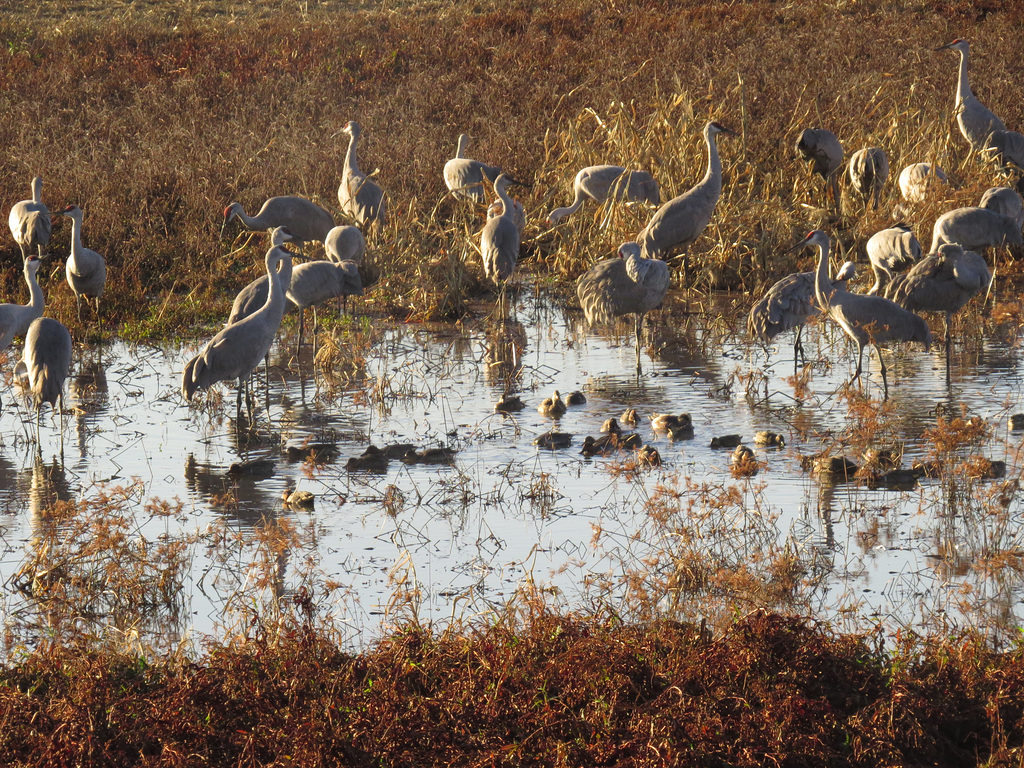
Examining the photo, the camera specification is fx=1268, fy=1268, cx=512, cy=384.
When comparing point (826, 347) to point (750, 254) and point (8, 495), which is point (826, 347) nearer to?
point (750, 254)

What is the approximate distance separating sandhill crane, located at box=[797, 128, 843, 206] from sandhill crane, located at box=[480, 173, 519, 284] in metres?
3.89

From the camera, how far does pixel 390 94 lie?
20.4 m


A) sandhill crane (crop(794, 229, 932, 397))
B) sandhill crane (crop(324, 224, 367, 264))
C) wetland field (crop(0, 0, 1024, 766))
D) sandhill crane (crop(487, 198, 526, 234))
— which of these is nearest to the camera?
wetland field (crop(0, 0, 1024, 766))

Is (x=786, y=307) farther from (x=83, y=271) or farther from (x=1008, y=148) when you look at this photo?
(x=1008, y=148)

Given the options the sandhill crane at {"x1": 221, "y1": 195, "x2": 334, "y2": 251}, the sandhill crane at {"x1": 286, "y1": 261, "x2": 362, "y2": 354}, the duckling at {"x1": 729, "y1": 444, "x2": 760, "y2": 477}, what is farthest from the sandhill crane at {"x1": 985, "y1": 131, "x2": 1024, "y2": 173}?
the duckling at {"x1": 729, "y1": 444, "x2": 760, "y2": 477}

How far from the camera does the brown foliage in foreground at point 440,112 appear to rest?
12297 millimetres

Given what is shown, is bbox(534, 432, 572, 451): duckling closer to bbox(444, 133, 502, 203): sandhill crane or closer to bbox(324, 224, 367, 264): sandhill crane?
bbox(324, 224, 367, 264): sandhill crane

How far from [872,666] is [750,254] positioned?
26.4ft

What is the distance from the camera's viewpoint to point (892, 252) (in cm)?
1024

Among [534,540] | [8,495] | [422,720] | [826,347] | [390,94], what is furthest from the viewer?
[390,94]

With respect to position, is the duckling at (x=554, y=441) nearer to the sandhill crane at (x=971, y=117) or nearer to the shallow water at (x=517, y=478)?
the shallow water at (x=517, y=478)

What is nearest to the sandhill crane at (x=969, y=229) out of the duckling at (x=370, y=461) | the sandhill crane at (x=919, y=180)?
the sandhill crane at (x=919, y=180)

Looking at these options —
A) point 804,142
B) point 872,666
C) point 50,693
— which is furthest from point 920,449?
point 804,142

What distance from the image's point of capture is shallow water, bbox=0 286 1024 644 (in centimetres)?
520
